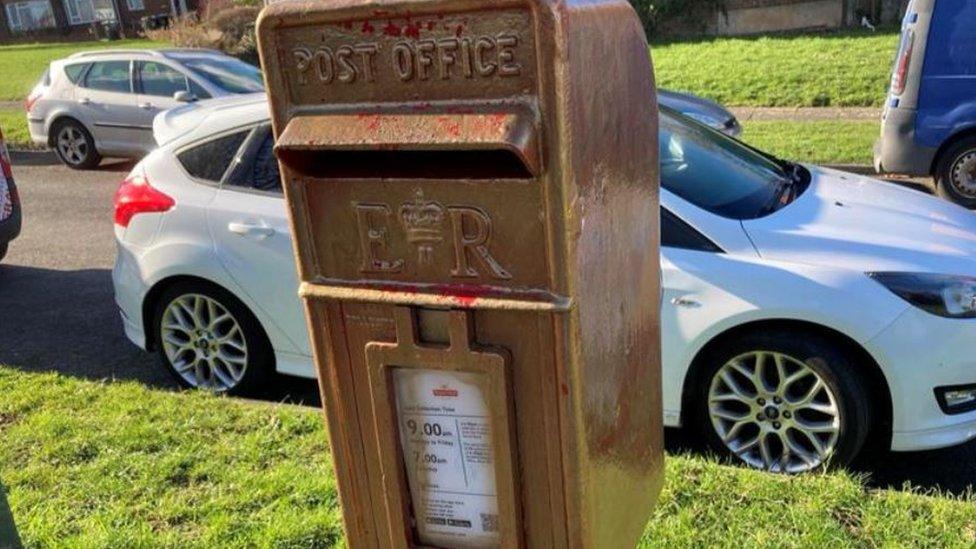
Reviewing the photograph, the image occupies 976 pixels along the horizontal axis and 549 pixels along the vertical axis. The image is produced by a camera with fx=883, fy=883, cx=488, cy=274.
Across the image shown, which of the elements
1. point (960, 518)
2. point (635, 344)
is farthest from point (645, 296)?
point (960, 518)

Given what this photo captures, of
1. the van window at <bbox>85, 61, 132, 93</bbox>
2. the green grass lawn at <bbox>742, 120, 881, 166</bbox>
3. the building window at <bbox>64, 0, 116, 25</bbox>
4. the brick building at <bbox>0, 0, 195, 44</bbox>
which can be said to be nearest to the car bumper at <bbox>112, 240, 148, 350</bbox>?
the green grass lawn at <bbox>742, 120, 881, 166</bbox>

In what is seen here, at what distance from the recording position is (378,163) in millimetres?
1513

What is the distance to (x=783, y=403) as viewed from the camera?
353cm

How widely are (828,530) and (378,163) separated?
2.06 meters

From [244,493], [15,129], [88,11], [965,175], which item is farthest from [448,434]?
[88,11]

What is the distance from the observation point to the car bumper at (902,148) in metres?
7.66

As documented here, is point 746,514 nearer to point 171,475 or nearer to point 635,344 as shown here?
point 635,344

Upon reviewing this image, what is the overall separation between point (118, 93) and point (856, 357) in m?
10.3

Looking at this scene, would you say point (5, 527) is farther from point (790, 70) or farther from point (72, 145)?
point (790, 70)

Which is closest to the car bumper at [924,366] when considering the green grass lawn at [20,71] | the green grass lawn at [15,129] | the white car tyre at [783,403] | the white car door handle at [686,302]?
the white car tyre at [783,403]

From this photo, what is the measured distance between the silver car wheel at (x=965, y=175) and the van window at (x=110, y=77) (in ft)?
31.0

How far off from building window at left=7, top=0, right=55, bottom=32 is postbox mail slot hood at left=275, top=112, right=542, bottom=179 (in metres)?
50.4

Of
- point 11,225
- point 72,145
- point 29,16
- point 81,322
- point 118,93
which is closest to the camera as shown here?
point 81,322

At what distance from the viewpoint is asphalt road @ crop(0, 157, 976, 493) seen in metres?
3.72
